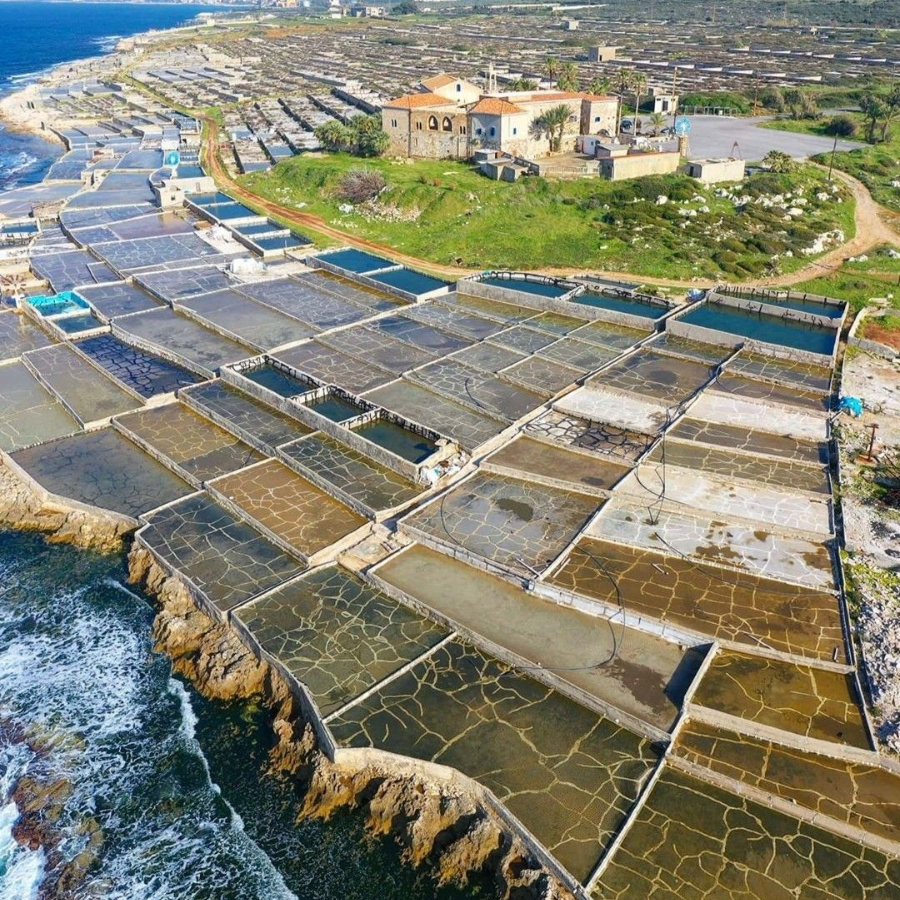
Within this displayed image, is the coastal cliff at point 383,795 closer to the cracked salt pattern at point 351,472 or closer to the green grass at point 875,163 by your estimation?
the cracked salt pattern at point 351,472

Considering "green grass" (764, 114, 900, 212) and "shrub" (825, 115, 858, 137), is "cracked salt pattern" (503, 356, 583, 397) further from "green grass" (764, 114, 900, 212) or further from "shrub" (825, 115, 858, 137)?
"shrub" (825, 115, 858, 137)

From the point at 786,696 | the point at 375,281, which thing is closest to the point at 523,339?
the point at 375,281

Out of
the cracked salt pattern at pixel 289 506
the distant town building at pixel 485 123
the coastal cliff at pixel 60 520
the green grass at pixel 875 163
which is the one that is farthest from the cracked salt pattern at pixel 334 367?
the green grass at pixel 875 163

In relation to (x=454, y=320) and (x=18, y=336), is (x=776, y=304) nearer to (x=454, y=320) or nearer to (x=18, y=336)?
(x=454, y=320)

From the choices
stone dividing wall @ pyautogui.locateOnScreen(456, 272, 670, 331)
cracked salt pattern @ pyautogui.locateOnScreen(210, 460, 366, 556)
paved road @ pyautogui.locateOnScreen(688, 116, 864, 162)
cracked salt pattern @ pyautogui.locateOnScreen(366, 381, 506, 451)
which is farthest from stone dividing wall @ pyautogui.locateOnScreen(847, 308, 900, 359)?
paved road @ pyautogui.locateOnScreen(688, 116, 864, 162)

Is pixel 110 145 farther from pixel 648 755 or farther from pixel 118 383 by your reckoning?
pixel 648 755

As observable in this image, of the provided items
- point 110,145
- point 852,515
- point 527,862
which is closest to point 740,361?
point 852,515
